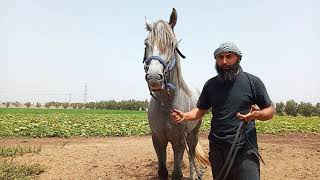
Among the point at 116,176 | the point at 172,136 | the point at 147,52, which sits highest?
the point at 147,52

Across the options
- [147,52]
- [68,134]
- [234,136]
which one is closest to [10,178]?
[147,52]

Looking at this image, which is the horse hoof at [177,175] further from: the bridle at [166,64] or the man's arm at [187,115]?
the man's arm at [187,115]

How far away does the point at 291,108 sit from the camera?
54844mm

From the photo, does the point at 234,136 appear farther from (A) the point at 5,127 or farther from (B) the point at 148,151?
(A) the point at 5,127

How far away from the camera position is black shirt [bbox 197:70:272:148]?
3.29 m

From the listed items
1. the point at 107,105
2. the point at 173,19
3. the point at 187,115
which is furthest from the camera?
the point at 107,105

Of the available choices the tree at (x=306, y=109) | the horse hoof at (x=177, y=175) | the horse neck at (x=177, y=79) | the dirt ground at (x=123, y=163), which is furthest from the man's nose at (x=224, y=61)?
the tree at (x=306, y=109)

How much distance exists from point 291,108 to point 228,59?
5558cm

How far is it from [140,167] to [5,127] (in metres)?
11.0

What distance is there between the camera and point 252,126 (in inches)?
133

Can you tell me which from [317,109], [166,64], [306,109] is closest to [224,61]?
[166,64]

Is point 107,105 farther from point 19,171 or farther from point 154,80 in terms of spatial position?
point 154,80

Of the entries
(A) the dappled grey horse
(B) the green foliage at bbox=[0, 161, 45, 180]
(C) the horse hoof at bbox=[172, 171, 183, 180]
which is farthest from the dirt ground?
(A) the dappled grey horse

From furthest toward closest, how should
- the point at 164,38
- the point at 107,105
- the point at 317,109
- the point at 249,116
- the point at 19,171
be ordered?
the point at 107,105 → the point at 317,109 → the point at 19,171 → the point at 164,38 → the point at 249,116
